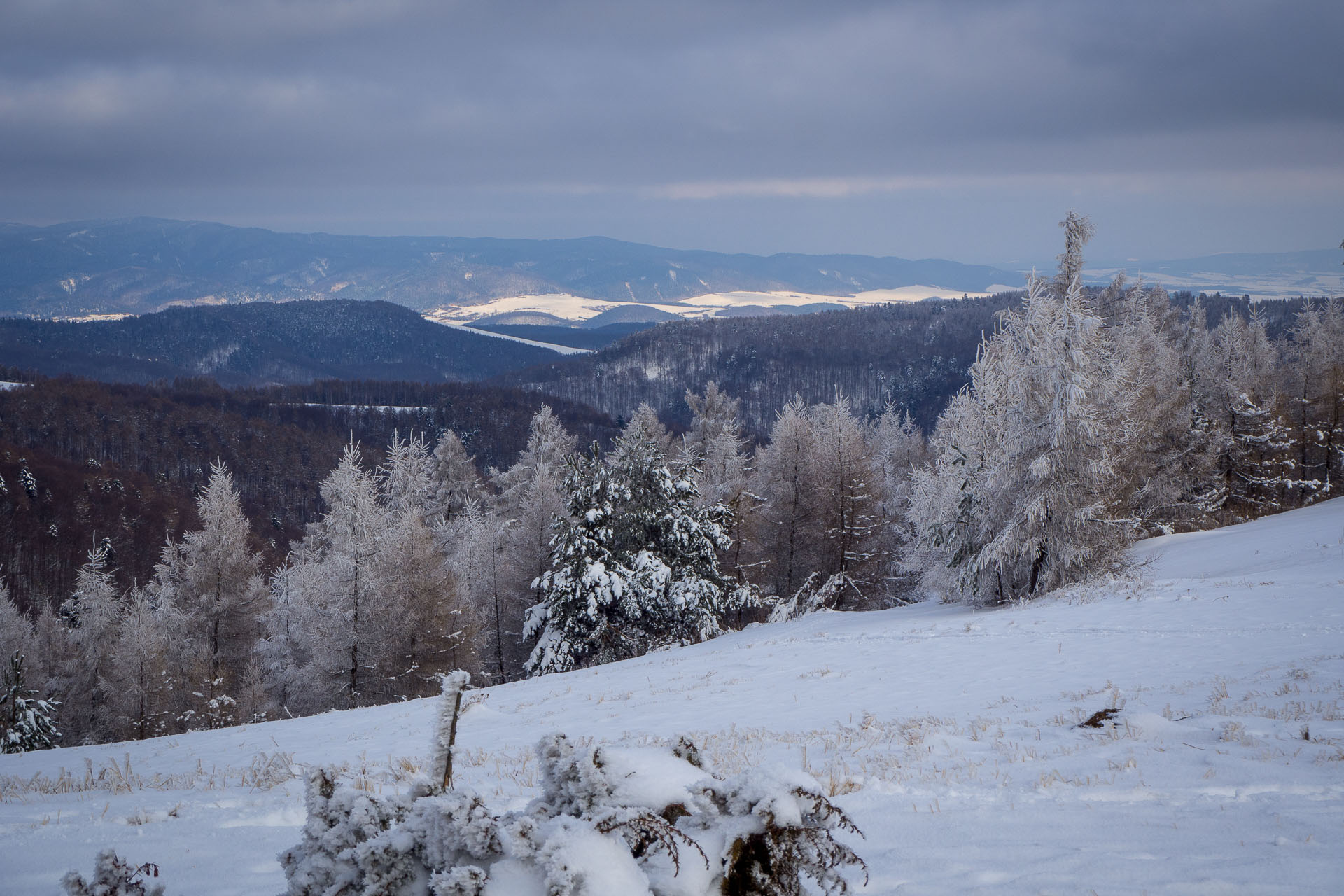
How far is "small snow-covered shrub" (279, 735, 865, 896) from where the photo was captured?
2152 mm

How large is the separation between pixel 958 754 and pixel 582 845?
4643mm

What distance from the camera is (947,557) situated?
2317 cm

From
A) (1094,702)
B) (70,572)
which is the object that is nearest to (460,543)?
(1094,702)

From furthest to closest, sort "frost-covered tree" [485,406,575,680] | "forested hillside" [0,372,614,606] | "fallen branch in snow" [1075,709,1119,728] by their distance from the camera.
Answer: "forested hillside" [0,372,614,606]
"frost-covered tree" [485,406,575,680]
"fallen branch in snow" [1075,709,1119,728]

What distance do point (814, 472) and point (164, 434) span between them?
15409 centimetres

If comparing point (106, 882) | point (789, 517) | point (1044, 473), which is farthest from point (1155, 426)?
point (106, 882)

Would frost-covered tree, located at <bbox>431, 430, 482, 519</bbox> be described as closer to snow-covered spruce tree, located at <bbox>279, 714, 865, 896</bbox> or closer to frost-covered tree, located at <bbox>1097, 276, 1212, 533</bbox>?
frost-covered tree, located at <bbox>1097, 276, 1212, 533</bbox>

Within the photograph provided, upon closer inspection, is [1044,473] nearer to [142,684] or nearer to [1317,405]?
[142,684]

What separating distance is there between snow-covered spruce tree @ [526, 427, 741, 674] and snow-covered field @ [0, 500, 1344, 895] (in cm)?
1073

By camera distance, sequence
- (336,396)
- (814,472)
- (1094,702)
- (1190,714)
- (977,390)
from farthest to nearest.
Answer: (336,396), (814,472), (977,390), (1094,702), (1190,714)

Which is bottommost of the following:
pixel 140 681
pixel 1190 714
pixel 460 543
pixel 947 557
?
pixel 140 681

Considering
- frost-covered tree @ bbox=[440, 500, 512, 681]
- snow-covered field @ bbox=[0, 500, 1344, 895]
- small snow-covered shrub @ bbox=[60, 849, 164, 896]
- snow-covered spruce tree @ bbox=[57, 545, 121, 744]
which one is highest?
small snow-covered shrub @ bbox=[60, 849, 164, 896]

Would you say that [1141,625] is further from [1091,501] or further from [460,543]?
[460,543]

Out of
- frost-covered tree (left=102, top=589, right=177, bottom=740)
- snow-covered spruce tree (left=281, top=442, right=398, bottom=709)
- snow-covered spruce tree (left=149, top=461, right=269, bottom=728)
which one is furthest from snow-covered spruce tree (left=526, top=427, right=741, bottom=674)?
frost-covered tree (left=102, top=589, right=177, bottom=740)
